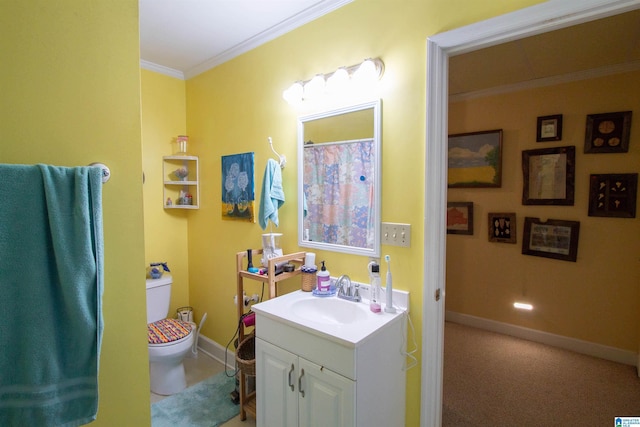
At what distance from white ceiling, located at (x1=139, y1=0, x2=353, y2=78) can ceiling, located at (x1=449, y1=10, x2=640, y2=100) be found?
4.30 feet

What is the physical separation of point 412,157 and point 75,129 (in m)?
1.34

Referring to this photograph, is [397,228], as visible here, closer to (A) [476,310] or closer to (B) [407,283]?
(B) [407,283]

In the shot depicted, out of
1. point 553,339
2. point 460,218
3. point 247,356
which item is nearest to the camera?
point 247,356

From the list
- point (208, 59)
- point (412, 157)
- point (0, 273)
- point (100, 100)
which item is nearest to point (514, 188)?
point (412, 157)

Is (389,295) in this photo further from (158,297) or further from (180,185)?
(180,185)

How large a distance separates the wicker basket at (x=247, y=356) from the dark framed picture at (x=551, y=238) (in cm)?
267

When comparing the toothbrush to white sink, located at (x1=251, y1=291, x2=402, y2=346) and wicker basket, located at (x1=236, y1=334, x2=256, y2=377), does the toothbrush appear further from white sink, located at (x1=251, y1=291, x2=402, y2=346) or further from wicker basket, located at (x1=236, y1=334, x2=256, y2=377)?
wicker basket, located at (x1=236, y1=334, x2=256, y2=377)

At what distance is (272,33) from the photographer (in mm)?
2135

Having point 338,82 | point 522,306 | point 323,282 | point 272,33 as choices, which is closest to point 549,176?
point 522,306

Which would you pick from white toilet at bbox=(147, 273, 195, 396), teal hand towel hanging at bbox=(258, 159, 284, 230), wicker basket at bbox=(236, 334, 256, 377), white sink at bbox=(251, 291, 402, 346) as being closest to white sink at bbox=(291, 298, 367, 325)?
white sink at bbox=(251, 291, 402, 346)

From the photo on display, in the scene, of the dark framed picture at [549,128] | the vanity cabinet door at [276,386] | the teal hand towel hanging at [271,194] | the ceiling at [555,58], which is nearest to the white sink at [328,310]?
the vanity cabinet door at [276,386]

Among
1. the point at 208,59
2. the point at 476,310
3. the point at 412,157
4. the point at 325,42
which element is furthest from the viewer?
the point at 476,310

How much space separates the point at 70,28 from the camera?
815mm

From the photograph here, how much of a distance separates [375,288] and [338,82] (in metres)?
1.13
